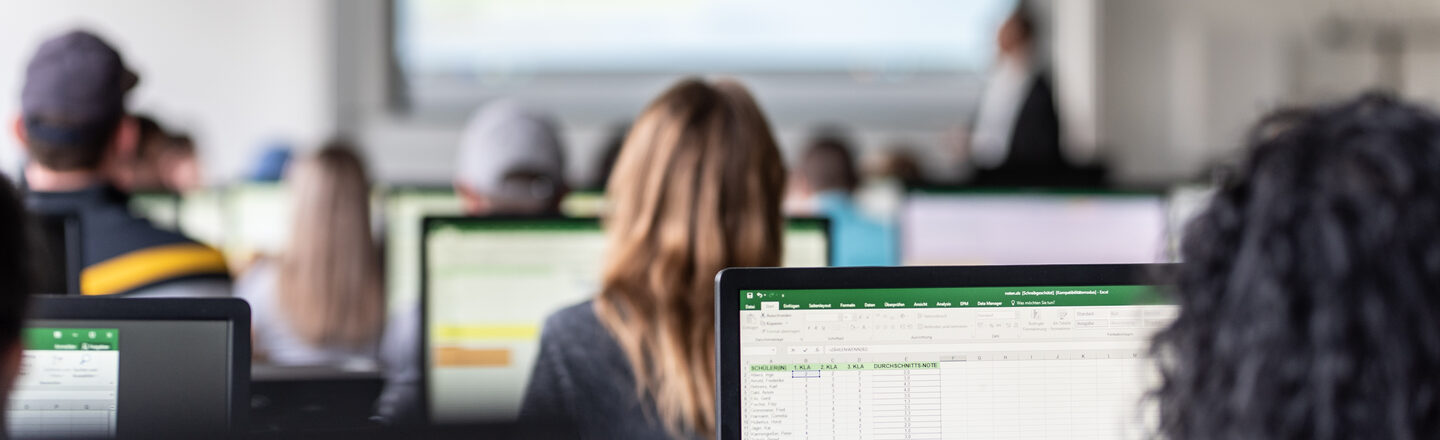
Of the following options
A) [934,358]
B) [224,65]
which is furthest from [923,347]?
[224,65]

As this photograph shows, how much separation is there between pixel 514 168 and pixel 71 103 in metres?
1.20

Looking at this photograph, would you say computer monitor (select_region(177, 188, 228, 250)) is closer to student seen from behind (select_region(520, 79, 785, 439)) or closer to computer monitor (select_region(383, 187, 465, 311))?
computer monitor (select_region(383, 187, 465, 311))

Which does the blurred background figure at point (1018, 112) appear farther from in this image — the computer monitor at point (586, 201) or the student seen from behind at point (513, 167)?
the student seen from behind at point (513, 167)

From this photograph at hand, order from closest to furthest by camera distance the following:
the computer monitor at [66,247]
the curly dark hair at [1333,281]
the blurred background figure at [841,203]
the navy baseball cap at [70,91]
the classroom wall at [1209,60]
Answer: the curly dark hair at [1333,281]
the computer monitor at [66,247]
the navy baseball cap at [70,91]
the blurred background figure at [841,203]
the classroom wall at [1209,60]

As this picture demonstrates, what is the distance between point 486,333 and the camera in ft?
7.32

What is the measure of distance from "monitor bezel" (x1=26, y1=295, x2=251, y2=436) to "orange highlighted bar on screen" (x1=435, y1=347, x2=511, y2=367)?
3.40ft

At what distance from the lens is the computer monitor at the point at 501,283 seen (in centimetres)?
221

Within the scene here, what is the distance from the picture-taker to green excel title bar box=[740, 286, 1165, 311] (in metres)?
1.19

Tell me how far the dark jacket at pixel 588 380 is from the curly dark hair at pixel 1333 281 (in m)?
0.96

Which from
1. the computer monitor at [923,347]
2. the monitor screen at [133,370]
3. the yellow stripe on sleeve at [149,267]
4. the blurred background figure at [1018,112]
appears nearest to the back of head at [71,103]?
the yellow stripe on sleeve at [149,267]

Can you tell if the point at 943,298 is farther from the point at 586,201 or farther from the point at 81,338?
the point at 586,201

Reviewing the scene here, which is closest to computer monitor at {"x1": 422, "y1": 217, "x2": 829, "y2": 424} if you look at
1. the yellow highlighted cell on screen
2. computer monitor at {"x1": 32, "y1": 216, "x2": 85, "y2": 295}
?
the yellow highlighted cell on screen

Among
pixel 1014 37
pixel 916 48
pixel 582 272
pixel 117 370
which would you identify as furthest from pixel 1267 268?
pixel 916 48

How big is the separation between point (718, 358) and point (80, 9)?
6.93m
